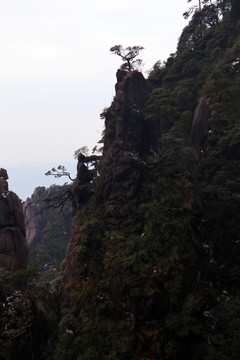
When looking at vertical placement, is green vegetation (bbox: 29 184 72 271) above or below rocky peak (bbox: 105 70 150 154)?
below

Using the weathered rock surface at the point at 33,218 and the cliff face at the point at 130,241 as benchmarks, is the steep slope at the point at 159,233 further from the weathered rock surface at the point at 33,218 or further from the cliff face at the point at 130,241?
the weathered rock surface at the point at 33,218

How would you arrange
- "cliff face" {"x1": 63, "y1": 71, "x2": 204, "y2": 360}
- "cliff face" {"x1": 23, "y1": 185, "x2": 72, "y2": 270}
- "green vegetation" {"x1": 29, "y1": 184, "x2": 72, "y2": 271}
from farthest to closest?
"cliff face" {"x1": 23, "y1": 185, "x2": 72, "y2": 270}
"green vegetation" {"x1": 29, "y1": 184, "x2": 72, "y2": 271}
"cliff face" {"x1": 63, "y1": 71, "x2": 204, "y2": 360}

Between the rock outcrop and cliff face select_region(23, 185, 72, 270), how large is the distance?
24900 mm

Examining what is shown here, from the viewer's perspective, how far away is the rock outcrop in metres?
24.6

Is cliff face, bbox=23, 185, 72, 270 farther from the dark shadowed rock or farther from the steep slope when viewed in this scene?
the dark shadowed rock

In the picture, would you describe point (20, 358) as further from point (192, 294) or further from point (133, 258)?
point (192, 294)

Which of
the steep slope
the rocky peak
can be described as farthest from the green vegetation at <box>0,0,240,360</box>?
the rocky peak

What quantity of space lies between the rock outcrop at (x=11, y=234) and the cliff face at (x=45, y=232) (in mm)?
24900

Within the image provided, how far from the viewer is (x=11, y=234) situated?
25.7m

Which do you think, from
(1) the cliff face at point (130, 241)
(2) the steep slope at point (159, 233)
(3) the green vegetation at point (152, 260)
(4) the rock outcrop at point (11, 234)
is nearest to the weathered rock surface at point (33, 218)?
(4) the rock outcrop at point (11, 234)

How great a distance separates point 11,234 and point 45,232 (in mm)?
39432

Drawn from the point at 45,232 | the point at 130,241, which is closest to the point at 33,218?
the point at 45,232

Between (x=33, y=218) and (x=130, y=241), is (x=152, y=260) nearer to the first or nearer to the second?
(x=130, y=241)

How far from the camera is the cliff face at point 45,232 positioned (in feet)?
180
